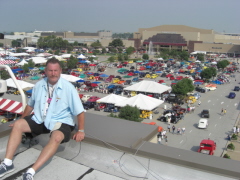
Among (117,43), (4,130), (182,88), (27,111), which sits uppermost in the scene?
(117,43)

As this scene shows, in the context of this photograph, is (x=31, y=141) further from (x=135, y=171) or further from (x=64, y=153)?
(x=135, y=171)

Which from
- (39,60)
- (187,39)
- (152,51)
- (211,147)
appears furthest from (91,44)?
(211,147)

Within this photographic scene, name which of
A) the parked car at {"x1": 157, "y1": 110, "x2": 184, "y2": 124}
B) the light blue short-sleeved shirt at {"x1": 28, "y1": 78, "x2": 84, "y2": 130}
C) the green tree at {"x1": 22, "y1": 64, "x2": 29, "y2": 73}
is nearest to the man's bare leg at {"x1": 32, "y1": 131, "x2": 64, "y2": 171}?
the light blue short-sleeved shirt at {"x1": 28, "y1": 78, "x2": 84, "y2": 130}

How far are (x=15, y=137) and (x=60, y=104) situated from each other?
0.34 metres

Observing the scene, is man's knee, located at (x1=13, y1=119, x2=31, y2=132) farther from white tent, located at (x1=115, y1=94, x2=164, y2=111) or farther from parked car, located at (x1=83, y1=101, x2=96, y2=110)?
parked car, located at (x1=83, y1=101, x2=96, y2=110)

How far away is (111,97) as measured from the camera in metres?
13.8

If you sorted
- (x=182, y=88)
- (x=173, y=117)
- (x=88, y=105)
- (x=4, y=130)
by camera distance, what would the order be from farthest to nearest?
1. (x=182, y=88)
2. (x=88, y=105)
3. (x=173, y=117)
4. (x=4, y=130)

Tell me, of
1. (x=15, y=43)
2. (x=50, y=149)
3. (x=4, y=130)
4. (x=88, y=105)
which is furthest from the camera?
Result: (x=15, y=43)

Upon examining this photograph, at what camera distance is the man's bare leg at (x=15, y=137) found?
5.34ft

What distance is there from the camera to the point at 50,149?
5.18 ft

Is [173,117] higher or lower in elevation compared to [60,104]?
lower

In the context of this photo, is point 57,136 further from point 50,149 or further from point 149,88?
point 149,88

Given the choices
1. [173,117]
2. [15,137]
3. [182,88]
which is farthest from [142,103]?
[15,137]

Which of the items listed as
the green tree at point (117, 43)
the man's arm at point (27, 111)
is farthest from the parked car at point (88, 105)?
the green tree at point (117, 43)
